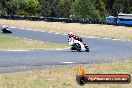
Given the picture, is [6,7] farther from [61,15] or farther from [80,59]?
[80,59]

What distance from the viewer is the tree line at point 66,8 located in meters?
94.7

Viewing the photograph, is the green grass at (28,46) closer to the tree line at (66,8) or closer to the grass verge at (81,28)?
the grass verge at (81,28)

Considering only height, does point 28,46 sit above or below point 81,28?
above

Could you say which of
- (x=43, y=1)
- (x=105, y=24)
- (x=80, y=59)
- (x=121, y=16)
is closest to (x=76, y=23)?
(x=105, y=24)

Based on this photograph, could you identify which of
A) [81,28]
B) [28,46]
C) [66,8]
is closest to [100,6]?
[66,8]

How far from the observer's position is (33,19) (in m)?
63.4

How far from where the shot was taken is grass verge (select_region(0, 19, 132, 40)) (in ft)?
154

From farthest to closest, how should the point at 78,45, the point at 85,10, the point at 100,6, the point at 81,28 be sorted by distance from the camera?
the point at 100,6 < the point at 85,10 < the point at 81,28 < the point at 78,45

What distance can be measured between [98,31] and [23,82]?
3816 centimetres

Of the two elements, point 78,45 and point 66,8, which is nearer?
point 78,45

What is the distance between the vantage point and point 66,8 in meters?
123

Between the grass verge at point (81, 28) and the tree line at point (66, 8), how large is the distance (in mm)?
32887

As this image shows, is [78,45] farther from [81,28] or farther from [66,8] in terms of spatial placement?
[66,8]

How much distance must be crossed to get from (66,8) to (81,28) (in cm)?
7080
